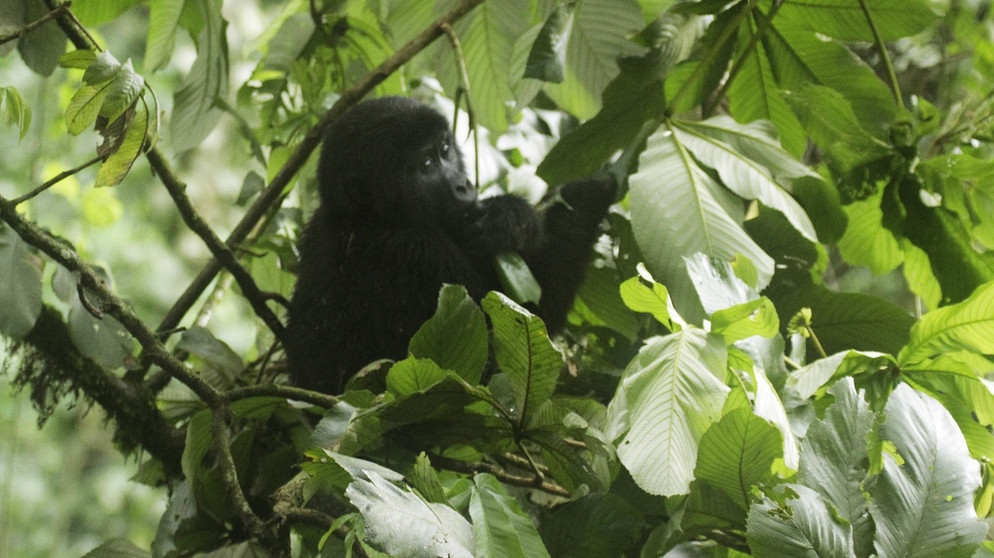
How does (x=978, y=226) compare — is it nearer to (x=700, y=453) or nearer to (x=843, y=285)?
(x=700, y=453)


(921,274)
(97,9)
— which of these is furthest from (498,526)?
(97,9)

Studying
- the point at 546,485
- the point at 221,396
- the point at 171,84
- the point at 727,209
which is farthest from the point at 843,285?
the point at 171,84

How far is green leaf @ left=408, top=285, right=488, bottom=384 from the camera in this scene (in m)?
1.51

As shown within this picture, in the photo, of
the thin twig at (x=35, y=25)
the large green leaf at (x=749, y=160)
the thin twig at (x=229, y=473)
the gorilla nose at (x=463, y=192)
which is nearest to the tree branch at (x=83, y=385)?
the thin twig at (x=229, y=473)

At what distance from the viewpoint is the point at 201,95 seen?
88.7 inches

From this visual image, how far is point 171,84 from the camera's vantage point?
6.19 m

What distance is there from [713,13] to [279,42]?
1.23 metres

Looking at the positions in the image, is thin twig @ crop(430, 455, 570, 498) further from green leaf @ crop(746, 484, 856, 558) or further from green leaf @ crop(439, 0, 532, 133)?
green leaf @ crop(439, 0, 532, 133)

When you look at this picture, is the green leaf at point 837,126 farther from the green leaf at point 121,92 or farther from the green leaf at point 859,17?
the green leaf at point 121,92

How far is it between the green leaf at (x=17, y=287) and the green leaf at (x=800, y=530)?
133 cm

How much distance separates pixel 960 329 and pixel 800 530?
0.53 metres

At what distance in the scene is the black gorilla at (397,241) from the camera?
2.13 metres

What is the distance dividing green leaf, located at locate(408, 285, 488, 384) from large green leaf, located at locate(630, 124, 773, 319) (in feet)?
1.04

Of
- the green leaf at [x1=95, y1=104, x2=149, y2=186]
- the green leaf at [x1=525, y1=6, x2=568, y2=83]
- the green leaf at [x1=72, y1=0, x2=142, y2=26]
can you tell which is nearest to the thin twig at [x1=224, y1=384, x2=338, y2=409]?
the green leaf at [x1=95, y1=104, x2=149, y2=186]
